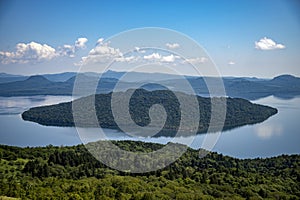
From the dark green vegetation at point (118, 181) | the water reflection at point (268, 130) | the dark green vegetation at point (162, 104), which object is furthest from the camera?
the dark green vegetation at point (162, 104)

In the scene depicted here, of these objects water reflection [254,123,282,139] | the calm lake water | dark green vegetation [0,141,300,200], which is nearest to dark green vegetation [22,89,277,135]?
the calm lake water

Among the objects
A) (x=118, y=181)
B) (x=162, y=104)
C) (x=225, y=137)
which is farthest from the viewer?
(x=162, y=104)

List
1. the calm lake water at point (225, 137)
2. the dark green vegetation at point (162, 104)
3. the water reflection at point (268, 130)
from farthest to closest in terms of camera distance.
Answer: the dark green vegetation at point (162, 104)
the water reflection at point (268, 130)
the calm lake water at point (225, 137)

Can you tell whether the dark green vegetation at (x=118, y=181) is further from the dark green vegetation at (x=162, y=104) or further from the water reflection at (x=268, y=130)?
the dark green vegetation at (x=162, y=104)

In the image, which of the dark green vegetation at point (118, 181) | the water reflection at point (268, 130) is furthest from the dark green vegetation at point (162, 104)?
the dark green vegetation at point (118, 181)

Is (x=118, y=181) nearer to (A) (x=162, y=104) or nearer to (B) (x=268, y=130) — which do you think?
(B) (x=268, y=130)

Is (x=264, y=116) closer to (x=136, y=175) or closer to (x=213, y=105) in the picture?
(x=213, y=105)

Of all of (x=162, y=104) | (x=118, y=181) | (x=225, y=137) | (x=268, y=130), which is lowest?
(x=225, y=137)

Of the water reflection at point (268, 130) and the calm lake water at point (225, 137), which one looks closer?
the calm lake water at point (225, 137)

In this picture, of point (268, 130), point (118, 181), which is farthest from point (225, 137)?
point (118, 181)
